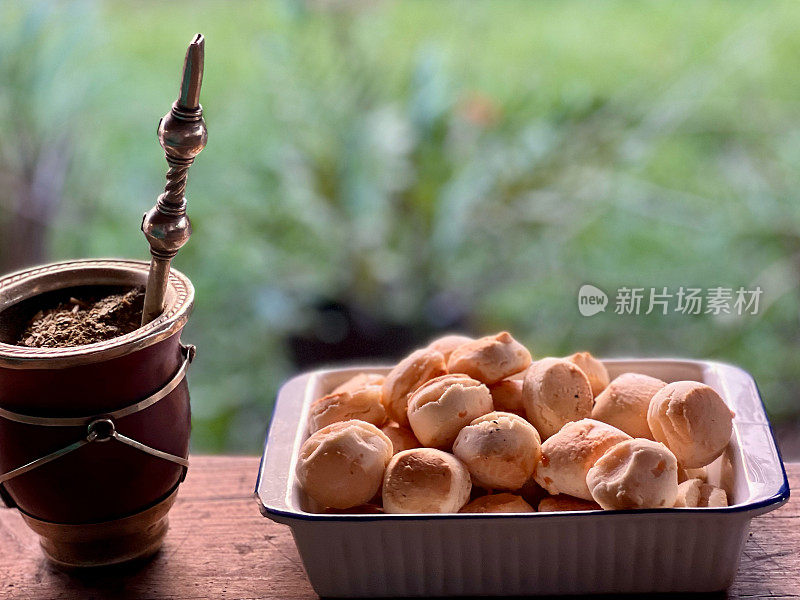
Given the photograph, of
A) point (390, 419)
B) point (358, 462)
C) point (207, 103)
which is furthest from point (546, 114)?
point (358, 462)

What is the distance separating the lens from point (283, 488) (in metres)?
0.67

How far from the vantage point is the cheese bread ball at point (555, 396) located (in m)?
0.70

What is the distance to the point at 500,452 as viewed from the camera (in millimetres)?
657

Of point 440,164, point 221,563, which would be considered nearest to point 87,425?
point 221,563

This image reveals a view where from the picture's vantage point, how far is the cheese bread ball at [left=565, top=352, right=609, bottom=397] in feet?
2.49

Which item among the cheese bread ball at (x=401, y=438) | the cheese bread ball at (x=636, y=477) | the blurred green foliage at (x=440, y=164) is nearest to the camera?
the cheese bread ball at (x=636, y=477)

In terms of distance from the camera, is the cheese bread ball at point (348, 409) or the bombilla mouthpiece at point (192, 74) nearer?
the bombilla mouthpiece at point (192, 74)

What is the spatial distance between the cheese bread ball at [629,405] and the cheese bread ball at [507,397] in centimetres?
6

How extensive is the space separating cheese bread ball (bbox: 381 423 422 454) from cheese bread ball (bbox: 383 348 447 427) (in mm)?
11

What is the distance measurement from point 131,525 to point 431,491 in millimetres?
249

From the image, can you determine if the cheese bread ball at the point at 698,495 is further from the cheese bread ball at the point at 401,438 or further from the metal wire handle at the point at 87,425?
the metal wire handle at the point at 87,425

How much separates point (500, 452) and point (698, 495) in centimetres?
15

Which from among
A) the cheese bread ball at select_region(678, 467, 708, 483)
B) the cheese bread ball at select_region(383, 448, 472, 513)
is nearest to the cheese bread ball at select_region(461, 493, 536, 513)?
the cheese bread ball at select_region(383, 448, 472, 513)

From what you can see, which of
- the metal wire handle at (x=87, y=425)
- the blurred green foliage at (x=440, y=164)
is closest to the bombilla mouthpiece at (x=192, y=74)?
the metal wire handle at (x=87, y=425)
